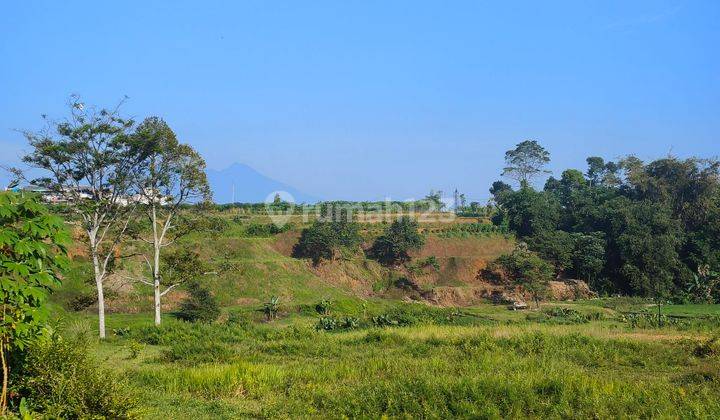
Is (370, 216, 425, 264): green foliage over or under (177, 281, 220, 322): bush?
over

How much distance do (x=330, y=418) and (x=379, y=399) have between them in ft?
3.30

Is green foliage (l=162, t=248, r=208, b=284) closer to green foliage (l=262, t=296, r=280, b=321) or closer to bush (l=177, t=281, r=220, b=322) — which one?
bush (l=177, t=281, r=220, b=322)

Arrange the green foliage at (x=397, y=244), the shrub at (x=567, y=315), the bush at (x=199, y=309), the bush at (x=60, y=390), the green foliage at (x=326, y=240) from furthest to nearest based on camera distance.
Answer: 1. the green foliage at (x=397, y=244)
2. the green foliage at (x=326, y=240)
3. the shrub at (x=567, y=315)
4. the bush at (x=199, y=309)
5. the bush at (x=60, y=390)

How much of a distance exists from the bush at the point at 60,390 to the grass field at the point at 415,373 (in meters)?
0.88

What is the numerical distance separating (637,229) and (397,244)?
17.8 metres

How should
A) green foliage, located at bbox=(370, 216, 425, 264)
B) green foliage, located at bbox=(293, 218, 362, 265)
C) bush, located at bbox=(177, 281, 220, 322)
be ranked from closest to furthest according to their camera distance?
bush, located at bbox=(177, 281, 220, 322) < green foliage, located at bbox=(293, 218, 362, 265) < green foliage, located at bbox=(370, 216, 425, 264)

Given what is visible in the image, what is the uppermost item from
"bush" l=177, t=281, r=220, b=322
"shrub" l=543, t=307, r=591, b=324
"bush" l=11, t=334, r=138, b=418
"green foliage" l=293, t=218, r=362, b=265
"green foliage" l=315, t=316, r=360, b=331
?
"green foliage" l=293, t=218, r=362, b=265

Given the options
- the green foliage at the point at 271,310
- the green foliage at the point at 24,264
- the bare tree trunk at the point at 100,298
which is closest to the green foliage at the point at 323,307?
the green foliage at the point at 271,310

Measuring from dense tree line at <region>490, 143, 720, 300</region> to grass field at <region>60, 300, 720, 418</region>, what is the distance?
27401 millimetres

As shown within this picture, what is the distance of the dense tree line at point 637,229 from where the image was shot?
4219 cm

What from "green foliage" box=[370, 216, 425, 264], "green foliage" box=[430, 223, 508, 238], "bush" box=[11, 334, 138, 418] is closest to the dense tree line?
"green foliage" box=[430, 223, 508, 238]

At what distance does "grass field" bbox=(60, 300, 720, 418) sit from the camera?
9.74 metres

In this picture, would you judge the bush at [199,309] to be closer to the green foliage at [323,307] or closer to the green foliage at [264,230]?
the green foliage at [323,307]

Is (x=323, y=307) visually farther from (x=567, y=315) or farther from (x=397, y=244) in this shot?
(x=397, y=244)
